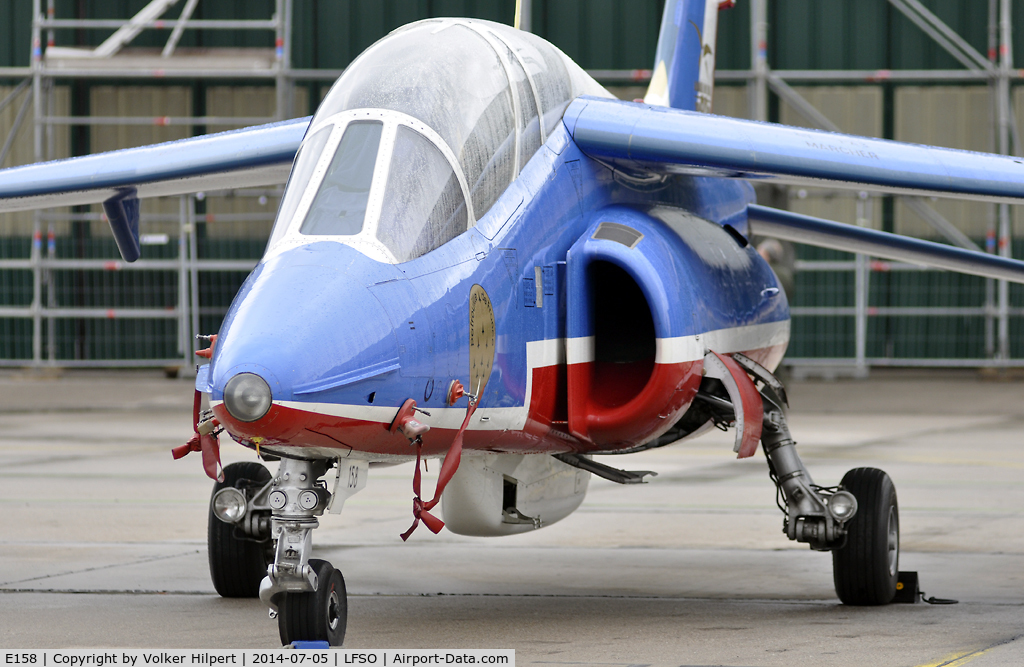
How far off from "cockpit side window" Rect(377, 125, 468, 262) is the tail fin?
4.05 m

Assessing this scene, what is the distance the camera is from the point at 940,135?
1041 inches

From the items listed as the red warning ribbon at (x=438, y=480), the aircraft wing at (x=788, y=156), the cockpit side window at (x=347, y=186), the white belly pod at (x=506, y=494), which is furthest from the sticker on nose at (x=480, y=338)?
the aircraft wing at (x=788, y=156)

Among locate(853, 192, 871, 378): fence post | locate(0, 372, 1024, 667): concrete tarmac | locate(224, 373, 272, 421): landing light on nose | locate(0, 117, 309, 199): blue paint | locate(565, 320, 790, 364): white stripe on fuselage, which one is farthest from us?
locate(853, 192, 871, 378): fence post

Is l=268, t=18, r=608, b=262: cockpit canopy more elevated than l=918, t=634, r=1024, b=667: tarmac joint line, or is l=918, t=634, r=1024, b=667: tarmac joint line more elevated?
l=268, t=18, r=608, b=262: cockpit canopy

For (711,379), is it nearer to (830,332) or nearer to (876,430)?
(876,430)

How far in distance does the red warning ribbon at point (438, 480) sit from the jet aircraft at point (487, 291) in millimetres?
18

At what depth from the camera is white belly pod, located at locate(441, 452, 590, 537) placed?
734 centimetres

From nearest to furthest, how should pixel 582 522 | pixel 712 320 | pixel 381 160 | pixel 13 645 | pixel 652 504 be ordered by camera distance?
pixel 381 160 < pixel 13 645 < pixel 712 320 < pixel 582 522 < pixel 652 504

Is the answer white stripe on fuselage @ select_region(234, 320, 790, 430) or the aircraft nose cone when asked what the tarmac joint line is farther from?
the aircraft nose cone

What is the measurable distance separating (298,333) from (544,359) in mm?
1979

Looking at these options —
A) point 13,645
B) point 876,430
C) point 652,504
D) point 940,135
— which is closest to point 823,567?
point 652,504

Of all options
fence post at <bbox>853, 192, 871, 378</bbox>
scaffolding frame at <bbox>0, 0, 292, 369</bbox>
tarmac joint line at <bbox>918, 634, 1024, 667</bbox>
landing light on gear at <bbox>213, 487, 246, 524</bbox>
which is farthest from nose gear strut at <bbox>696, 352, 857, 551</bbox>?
scaffolding frame at <bbox>0, 0, 292, 369</bbox>

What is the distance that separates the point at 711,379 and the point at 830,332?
18510 mm

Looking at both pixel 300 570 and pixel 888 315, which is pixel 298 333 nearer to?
pixel 300 570
